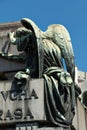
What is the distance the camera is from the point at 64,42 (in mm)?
11727

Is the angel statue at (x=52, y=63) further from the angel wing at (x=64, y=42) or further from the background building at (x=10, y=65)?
the background building at (x=10, y=65)

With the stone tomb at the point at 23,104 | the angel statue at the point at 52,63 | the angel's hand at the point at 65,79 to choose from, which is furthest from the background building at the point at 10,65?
the angel's hand at the point at 65,79

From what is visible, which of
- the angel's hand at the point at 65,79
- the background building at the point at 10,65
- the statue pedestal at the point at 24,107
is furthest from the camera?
the background building at the point at 10,65

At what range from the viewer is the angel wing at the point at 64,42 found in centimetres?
1155

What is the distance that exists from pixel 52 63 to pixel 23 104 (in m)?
1.30

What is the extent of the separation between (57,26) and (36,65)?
1376 mm

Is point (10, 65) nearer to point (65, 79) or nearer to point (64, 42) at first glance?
point (64, 42)

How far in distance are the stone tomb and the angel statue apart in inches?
6.2

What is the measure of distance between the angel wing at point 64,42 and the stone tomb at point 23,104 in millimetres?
1132

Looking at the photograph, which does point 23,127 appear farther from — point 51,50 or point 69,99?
point 51,50

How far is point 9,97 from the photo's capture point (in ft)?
35.4

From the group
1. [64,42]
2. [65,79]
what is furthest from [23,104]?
[64,42]

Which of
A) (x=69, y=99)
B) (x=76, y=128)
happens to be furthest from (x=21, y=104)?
(x=76, y=128)

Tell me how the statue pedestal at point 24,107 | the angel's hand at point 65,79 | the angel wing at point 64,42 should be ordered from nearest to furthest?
the statue pedestal at point 24,107 < the angel's hand at point 65,79 < the angel wing at point 64,42
